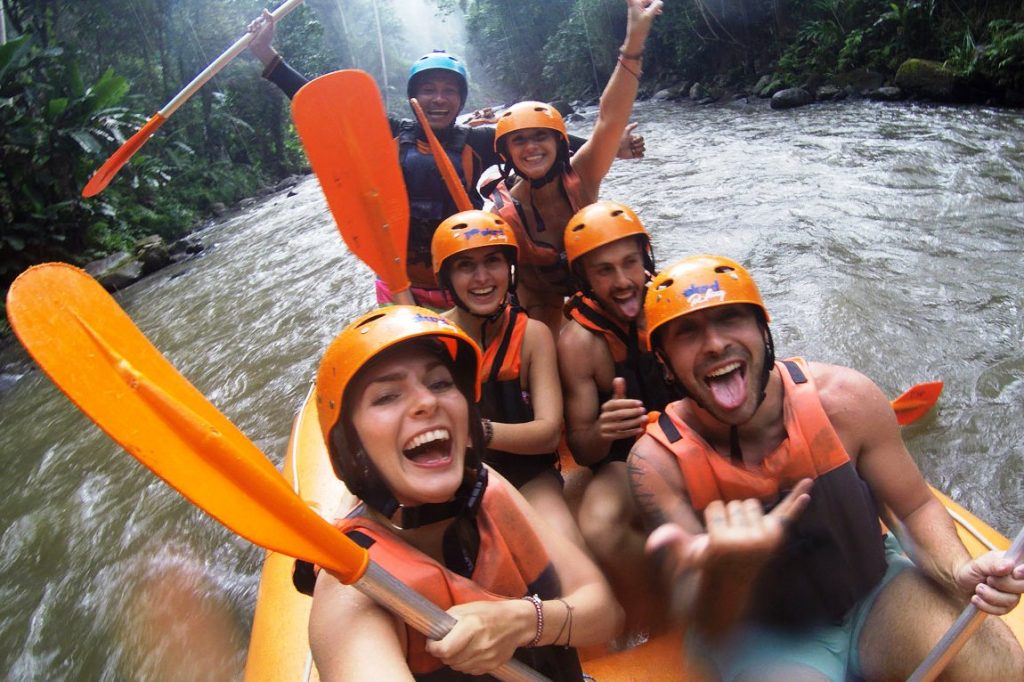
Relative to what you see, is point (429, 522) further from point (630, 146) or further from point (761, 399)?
point (630, 146)

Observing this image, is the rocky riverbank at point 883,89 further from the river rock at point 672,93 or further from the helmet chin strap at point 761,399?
the helmet chin strap at point 761,399

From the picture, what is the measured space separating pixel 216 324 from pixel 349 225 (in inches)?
218

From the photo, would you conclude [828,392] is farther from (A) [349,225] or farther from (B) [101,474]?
(B) [101,474]

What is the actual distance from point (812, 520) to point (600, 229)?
1345 mm

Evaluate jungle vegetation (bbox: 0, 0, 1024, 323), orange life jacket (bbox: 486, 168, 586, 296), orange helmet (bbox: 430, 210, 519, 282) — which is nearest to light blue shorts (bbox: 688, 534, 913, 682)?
orange helmet (bbox: 430, 210, 519, 282)

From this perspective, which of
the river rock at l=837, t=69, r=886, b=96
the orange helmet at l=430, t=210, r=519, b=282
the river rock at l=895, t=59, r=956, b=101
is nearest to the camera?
the orange helmet at l=430, t=210, r=519, b=282

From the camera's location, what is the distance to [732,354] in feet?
5.60

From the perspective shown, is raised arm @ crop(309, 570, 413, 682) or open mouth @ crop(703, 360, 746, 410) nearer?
raised arm @ crop(309, 570, 413, 682)

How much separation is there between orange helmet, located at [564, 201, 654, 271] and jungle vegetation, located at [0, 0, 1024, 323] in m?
10.6

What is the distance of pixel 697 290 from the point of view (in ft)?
5.71

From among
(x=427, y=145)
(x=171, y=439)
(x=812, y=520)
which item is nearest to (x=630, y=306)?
(x=812, y=520)

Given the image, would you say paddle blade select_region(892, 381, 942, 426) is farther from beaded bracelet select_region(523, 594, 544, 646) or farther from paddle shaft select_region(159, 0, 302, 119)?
paddle shaft select_region(159, 0, 302, 119)

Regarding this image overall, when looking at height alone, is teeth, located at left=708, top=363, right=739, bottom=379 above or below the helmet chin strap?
above

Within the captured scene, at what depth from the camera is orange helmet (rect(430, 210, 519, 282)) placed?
8.58 ft
